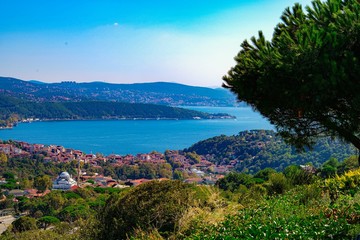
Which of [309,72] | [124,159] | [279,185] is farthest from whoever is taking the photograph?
[124,159]

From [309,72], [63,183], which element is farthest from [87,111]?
[309,72]

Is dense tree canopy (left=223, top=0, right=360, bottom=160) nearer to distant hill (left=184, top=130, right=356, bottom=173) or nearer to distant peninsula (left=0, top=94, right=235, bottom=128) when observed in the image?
distant hill (left=184, top=130, right=356, bottom=173)

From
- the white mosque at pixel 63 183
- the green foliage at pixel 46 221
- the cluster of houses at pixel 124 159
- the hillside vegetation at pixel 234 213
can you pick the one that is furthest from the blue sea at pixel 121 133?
the hillside vegetation at pixel 234 213

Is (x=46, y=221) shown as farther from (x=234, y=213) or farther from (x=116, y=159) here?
(x=116, y=159)

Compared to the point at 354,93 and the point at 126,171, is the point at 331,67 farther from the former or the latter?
the point at 126,171

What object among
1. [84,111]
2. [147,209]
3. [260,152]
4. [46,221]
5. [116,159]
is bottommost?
[116,159]

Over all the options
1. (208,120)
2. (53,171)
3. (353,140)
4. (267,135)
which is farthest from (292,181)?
(208,120)
